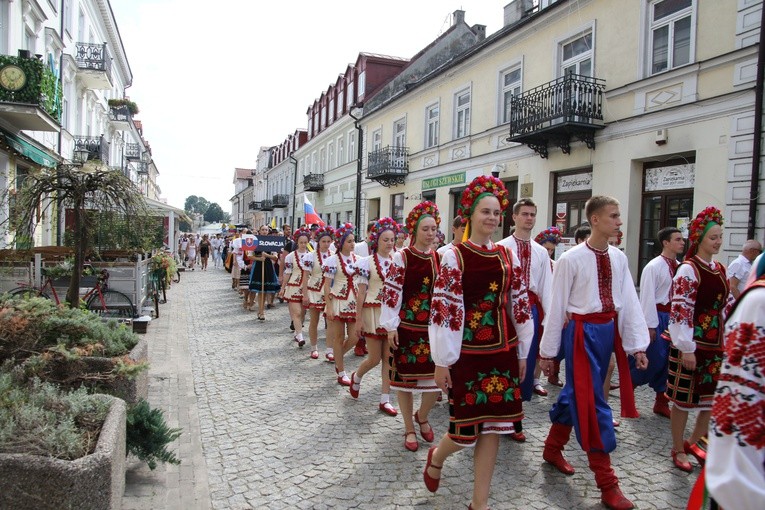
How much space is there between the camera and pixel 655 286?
5.54m

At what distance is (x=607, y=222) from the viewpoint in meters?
3.84

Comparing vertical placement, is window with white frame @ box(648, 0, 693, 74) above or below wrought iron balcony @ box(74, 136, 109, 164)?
above

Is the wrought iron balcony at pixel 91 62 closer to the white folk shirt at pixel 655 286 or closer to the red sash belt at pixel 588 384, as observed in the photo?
the white folk shirt at pixel 655 286

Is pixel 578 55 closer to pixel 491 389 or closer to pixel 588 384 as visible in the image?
pixel 588 384

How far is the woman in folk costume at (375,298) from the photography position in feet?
18.5

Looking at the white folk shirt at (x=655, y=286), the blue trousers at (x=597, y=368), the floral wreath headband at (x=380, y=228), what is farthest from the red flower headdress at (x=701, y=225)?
the floral wreath headband at (x=380, y=228)

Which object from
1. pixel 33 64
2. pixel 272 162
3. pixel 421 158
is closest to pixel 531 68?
pixel 421 158

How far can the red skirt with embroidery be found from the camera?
3.32 meters

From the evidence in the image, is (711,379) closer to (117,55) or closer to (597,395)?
(597,395)

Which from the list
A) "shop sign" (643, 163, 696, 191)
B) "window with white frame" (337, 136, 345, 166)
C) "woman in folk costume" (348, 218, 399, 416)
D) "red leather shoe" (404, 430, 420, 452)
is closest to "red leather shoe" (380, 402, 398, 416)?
"woman in folk costume" (348, 218, 399, 416)

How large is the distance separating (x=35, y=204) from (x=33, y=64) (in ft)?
26.4

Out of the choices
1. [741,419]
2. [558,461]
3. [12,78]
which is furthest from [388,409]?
[12,78]

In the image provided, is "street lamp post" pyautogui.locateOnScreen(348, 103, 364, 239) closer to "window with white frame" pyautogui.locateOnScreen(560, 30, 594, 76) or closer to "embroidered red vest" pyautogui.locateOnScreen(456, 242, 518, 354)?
"window with white frame" pyautogui.locateOnScreen(560, 30, 594, 76)

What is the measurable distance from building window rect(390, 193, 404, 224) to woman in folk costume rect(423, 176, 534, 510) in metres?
20.7
